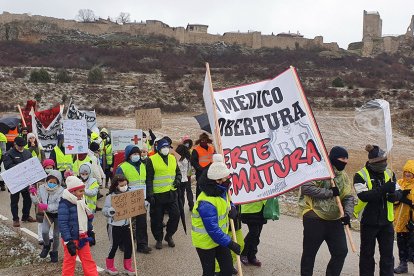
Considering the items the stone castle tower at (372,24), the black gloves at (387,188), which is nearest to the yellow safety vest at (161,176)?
the black gloves at (387,188)

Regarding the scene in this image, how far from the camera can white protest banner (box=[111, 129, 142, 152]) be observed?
10797 millimetres

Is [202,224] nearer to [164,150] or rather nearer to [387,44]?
[164,150]

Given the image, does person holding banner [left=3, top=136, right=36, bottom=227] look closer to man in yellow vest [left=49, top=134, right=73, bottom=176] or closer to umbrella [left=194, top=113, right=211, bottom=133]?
man in yellow vest [left=49, top=134, right=73, bottom=176]

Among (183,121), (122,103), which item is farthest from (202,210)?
(122,103)

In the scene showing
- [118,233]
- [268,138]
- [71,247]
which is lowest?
[118,233]

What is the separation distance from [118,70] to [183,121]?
20558 millimetres

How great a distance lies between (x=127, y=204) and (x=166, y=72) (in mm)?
46054

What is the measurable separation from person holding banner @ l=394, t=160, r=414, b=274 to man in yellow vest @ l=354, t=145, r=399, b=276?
2.88 feet

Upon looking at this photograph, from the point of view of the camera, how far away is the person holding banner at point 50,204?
22.8 feet

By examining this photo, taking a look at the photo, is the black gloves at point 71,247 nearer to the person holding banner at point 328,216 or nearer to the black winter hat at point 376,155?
the person holding banner at point 328,216

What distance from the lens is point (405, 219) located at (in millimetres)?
6902

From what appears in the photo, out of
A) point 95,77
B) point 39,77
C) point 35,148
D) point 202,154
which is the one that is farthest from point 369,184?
point 95,77

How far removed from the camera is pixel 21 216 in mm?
9594

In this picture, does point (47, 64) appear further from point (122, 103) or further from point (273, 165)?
point (273, 165)
